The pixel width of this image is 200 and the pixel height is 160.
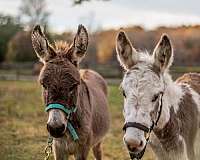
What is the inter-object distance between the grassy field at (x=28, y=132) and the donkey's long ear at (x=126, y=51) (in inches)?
174

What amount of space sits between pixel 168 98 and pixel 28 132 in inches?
300

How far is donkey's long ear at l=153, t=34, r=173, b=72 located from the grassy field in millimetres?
4608

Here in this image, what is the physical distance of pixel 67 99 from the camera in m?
5.33

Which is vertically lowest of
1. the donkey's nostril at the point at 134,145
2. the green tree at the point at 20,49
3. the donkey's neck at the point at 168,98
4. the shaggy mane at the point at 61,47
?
the green tree at the point at 20,49

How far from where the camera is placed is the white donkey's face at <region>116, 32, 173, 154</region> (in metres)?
3.99

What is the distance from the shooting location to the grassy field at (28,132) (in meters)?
9.10

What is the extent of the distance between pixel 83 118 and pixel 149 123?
2.05 metres

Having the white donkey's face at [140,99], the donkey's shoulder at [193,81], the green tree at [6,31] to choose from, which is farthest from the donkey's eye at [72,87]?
the green tree at [6,31]

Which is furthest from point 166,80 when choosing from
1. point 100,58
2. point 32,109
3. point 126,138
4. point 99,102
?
point 100,58

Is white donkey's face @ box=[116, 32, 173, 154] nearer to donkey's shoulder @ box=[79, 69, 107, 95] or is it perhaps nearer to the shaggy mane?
the shaggy mane

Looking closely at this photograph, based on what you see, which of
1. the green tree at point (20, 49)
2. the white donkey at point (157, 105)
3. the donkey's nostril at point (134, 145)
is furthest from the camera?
the green tree at point (20, 49)

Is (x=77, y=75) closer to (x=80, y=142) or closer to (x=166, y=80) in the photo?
(x=80, y=142)

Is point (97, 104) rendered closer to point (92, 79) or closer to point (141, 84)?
point (92, 79)

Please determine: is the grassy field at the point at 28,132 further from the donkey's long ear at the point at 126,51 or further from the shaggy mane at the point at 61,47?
the donkey's long ear at the point at 126,51
